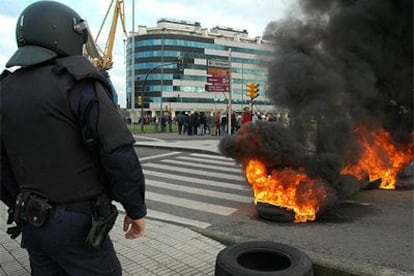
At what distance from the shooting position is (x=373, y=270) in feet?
12.3

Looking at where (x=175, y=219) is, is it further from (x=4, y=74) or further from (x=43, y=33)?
(x=43, y=33)

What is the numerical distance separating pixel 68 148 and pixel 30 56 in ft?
1.56

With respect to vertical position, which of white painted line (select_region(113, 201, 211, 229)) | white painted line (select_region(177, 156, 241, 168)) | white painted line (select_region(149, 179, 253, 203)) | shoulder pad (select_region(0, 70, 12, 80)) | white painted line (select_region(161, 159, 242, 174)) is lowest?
white painted line (select_region(113, 201, 211, 229))

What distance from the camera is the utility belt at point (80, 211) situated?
194cm

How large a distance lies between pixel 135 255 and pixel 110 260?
2.31 meters

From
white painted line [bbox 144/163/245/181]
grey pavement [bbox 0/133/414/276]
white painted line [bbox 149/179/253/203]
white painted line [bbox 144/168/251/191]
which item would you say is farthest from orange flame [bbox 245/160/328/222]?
white painted line [bbox 144/163/245/181]

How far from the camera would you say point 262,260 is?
11.6 ft

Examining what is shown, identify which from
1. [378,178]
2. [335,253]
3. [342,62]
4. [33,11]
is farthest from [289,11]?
[33,11]

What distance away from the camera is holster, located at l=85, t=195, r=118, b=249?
6.31 feet

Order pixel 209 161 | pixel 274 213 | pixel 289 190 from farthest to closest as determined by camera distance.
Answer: pixel 209 161
pixel 289 190
pixel 274 213

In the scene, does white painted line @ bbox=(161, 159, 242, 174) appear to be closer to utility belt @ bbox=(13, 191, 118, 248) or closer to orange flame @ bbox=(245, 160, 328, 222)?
orange flame @ bbox=(245, 160, 328, 222)

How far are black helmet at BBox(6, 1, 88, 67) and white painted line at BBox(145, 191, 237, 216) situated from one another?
4949mm

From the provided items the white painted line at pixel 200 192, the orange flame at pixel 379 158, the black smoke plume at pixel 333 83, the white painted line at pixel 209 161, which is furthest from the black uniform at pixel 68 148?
the white painted line at pixel 209 161

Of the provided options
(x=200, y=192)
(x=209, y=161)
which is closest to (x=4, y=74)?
(x=200, y=192)
